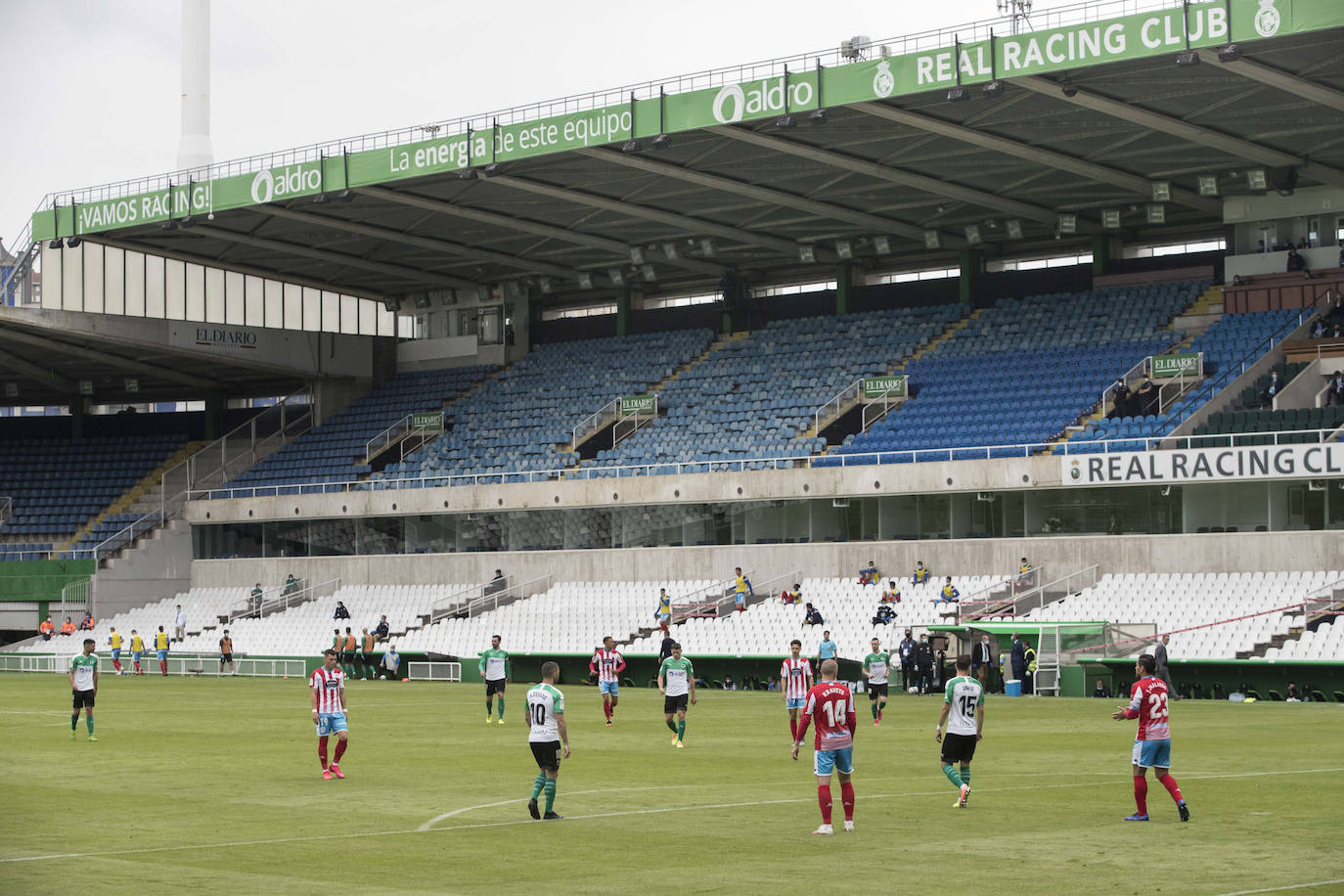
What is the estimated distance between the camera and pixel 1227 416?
47.9 m

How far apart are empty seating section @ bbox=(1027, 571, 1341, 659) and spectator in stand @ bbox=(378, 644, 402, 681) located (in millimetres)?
19280

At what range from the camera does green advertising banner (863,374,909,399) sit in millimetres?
58406

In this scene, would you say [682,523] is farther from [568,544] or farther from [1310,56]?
[1310,56]

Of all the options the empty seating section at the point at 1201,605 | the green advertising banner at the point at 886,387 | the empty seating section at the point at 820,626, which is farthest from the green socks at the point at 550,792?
the green advertising banner at the point at 886,387

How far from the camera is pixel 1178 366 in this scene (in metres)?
51.9

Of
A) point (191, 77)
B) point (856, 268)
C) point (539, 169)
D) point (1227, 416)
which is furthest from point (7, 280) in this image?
point (1227, 416)

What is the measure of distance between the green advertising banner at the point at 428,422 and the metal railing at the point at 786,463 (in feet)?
13.1

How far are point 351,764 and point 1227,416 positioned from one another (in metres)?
30.7

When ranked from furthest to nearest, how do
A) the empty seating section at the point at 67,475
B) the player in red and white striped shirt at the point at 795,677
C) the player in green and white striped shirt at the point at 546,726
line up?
the empty seating section at the point at 67,475 < the player in red and white striped shirt at the point at 795,677 < the player in green and white striped shirt at the point at 546,726

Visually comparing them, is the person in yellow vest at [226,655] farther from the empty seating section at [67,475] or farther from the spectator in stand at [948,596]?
the spectator in stand at [948,596]

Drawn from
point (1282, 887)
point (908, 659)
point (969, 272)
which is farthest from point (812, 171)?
point (1282, 887)

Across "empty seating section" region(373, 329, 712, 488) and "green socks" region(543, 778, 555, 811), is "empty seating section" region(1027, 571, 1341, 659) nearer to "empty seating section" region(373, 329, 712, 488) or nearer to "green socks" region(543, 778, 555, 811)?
"empty seating section" region(373, 329, 712, 488)

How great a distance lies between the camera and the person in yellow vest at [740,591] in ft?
174

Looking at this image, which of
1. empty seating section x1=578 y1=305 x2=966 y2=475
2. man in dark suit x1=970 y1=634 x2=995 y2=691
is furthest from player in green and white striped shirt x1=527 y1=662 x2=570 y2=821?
empty seating section x1=578 y1=305 x2=966 y2=475
